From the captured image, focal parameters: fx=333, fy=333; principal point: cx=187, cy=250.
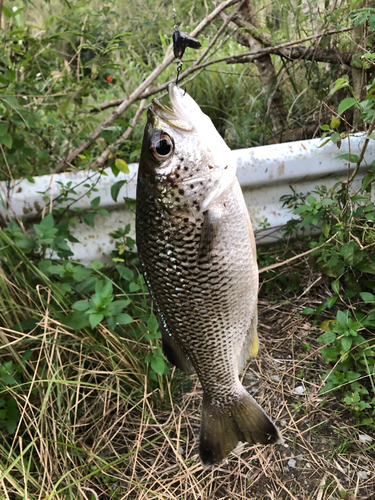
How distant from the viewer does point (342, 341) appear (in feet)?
4.92

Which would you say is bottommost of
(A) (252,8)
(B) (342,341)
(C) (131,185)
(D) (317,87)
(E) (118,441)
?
(E) (118,441)

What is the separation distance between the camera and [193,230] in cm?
92

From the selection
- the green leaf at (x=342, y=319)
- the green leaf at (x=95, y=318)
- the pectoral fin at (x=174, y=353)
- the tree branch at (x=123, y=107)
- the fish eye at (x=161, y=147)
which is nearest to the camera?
the fish eye at (x=161, y=147)

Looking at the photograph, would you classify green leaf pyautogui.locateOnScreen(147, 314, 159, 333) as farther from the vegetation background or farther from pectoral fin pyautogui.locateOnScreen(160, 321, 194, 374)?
pectoral fin pyautogui.locateOnScreen(160, 321, 194, 374)

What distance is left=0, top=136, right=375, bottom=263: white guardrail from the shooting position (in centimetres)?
187

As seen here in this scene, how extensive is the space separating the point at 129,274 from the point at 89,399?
2.49 ft

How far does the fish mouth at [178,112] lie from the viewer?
0.88 m

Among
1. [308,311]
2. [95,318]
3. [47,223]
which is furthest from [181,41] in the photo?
[308,311]

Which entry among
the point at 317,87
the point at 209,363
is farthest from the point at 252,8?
the point at 209,363

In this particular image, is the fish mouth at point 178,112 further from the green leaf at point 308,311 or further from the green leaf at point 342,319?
the green leaf at point 308,311

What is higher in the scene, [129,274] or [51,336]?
[129,274]

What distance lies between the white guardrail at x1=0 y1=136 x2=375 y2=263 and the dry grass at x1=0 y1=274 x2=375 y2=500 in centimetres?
65

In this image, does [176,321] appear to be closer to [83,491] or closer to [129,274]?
[129,274]

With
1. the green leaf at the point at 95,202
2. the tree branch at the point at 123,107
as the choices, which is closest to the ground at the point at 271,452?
→ the green leaf at the point at 95,202
